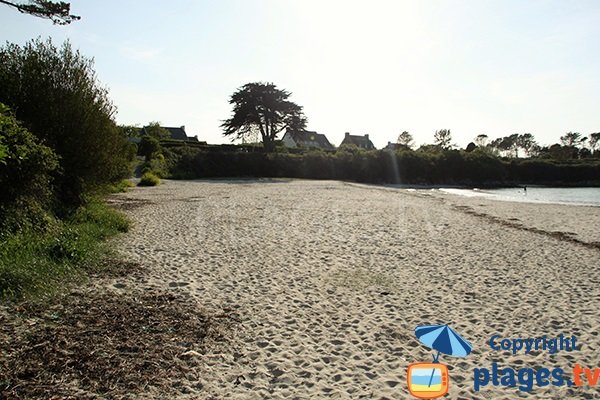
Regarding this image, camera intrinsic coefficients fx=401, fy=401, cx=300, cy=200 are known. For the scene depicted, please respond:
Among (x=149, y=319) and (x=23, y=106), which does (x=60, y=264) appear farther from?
(x=23, y=106)

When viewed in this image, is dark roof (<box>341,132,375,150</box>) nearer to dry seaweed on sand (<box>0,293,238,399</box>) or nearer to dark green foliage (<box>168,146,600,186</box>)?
dark green foliage (<box>168,146,600,186</box>)

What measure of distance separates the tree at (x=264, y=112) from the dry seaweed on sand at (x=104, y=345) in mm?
53144

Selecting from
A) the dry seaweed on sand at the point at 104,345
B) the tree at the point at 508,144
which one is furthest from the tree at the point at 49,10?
the tree at the point at 508,144

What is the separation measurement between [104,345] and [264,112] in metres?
55.1

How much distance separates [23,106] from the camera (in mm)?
11398

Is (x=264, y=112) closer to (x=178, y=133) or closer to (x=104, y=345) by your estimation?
(x=178, y=133)

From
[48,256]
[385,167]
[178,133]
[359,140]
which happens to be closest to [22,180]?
[48,256]

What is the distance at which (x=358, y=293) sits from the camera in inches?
304

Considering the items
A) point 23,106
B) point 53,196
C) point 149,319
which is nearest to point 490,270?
point 149,319

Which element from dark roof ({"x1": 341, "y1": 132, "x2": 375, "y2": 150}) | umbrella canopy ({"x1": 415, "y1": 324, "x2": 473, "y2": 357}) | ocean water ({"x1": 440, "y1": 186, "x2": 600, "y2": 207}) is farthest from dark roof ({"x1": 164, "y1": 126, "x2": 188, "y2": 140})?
umbrella canopy ({"x1": 415, "y1": 324, "x2": 473, "y2": 357})

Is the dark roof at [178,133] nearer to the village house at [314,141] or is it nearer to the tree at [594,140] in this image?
the village house at [314,141]

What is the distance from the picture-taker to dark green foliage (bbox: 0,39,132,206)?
1139cm

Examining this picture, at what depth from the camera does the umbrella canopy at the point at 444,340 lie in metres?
5.29

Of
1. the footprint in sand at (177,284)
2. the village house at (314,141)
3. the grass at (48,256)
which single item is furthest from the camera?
the village house at (314,141)
